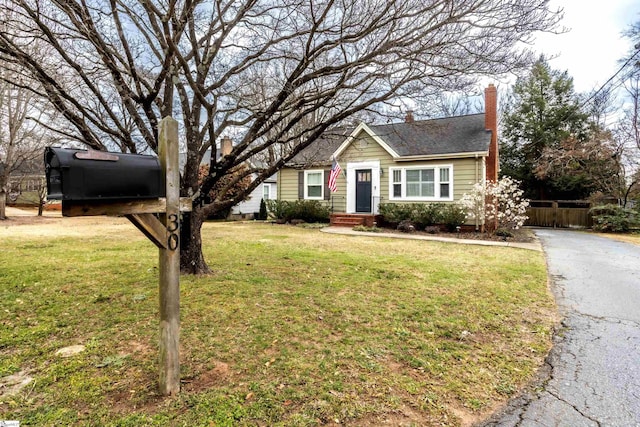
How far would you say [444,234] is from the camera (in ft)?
42.3

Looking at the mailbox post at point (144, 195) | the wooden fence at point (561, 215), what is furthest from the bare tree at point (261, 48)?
the wooden fence at point (561, 215)

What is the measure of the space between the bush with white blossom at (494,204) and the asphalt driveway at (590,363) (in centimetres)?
643

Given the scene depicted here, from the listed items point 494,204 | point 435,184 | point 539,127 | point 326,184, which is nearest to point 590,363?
point 494,204

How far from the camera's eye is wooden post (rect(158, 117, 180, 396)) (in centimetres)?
242

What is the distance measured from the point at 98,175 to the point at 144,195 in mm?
283

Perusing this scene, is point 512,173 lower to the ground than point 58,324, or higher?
higher

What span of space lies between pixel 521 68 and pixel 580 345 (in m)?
3.58

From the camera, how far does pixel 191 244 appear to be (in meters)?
5.50

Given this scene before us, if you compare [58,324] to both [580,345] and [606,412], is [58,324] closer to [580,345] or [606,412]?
[606,412]

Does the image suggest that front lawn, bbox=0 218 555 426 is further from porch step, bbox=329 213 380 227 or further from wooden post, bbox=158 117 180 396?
porch step, bbox=329 213 380 227

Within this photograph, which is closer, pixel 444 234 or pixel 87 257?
pixel 87 257

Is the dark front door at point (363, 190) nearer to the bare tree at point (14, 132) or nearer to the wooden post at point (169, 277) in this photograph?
the wooden post at point (169, 277)

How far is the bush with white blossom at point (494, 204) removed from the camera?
41.2 ft

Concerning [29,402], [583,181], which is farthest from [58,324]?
[583,181]
